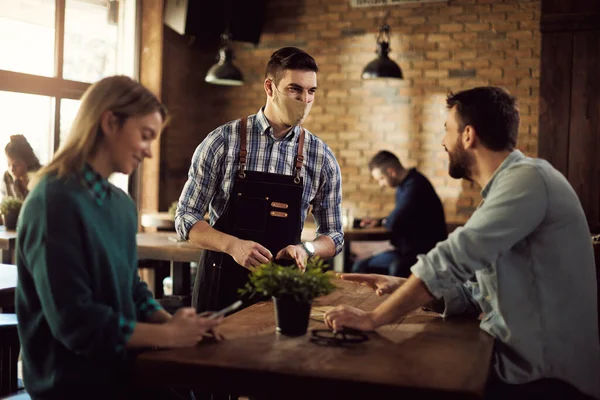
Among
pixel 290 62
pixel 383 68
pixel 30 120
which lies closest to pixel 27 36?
pixel 30 120

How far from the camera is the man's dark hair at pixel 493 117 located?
6.56 feet

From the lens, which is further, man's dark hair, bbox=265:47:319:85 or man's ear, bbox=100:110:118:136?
man's dark hair, bbox=265:47:319:85

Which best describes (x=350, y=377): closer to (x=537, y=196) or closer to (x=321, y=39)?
(x=537, y=196)

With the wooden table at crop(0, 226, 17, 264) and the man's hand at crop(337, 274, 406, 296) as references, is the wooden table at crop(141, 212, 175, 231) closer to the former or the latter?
the wooden table at crop(0, 226, 17, 264)

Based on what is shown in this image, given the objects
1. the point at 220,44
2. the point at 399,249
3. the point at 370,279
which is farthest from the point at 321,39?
the point at 370,279

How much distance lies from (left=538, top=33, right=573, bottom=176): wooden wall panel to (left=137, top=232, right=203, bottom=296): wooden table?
295 cm

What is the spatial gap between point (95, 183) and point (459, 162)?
1048mm

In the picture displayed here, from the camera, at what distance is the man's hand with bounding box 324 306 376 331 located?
1841 mm

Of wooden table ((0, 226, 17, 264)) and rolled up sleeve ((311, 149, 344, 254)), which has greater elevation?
rolled up sleeve ((311, 149, 344, 254))

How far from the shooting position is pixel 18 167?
5137 mm

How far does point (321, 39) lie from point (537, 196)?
610 cm

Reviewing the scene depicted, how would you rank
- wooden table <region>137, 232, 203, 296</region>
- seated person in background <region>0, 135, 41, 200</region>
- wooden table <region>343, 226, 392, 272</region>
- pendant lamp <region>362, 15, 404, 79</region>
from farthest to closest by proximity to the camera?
pendant lamp <region>362, 15, 404, 79</region>
wooden table <region>343, 226, 392, 272</region>
seated person in background <region>0, 135, 41, 200</region>
wooden table <region>137, 232, 203, 296</region>

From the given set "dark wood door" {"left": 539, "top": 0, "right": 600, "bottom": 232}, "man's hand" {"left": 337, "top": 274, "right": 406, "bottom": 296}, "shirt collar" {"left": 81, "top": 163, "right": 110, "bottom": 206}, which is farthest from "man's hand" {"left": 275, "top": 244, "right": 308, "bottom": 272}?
"dark wood door" {"left": 539, "top": 0, "right": 600, "bottom": 232}

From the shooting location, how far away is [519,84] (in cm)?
689
